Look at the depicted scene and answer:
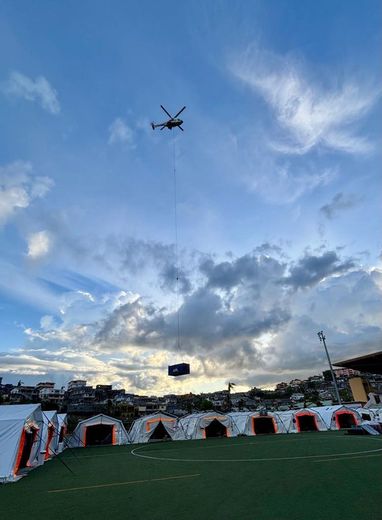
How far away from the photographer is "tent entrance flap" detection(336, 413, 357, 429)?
3188cm

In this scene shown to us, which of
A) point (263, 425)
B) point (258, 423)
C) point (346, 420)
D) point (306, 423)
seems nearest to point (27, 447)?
point (258, 423)

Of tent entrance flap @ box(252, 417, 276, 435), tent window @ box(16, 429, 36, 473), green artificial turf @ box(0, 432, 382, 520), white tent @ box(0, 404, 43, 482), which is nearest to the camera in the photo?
green artificial turf @ box(0, 432, 382, 520)

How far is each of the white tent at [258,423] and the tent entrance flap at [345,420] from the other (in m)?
5.81

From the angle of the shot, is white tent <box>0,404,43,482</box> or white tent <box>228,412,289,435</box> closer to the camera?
white tent <box>0,404,43,482</box>

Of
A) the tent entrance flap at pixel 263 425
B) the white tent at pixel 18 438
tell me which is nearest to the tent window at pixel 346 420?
the tent entrance flap at pixel 263 425

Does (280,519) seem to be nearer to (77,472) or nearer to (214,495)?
(214,495)

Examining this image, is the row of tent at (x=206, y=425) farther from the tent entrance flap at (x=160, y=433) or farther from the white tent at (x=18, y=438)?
the white tent at (x=18, y=438)

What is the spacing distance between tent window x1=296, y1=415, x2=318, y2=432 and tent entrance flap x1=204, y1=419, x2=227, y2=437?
7.85 metres

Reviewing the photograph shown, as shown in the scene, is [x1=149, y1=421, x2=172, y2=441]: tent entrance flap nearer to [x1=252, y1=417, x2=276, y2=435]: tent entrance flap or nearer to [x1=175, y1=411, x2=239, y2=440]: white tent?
[x1=175, y1=411, x2=239, y2=440]: white tent

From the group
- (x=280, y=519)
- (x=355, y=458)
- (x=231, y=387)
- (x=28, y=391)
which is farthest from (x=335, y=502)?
(x=28, y=391)

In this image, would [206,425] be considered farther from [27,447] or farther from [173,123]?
[173,123]

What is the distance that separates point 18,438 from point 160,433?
22102 millimetres

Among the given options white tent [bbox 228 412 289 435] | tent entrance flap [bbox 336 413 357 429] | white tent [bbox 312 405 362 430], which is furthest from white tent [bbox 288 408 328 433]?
tent entrance flap [bbox 336 413 357 429]

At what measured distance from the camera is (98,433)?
96.9ft
